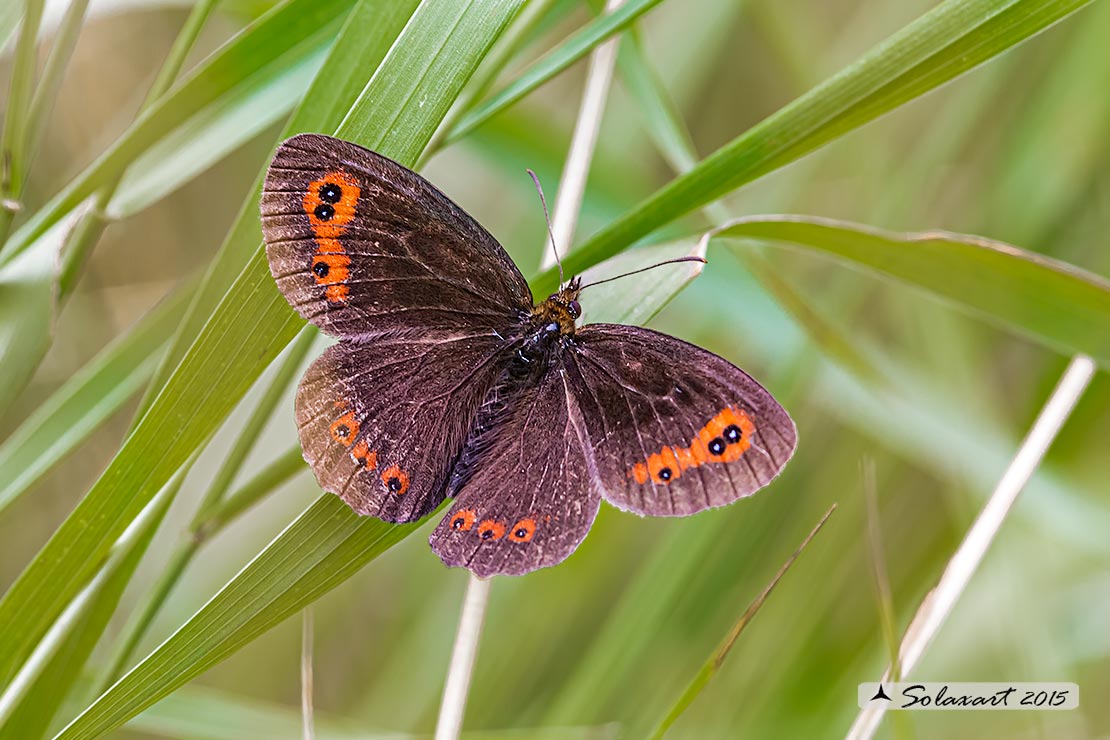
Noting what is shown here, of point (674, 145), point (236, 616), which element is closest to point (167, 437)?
point (236, 616)

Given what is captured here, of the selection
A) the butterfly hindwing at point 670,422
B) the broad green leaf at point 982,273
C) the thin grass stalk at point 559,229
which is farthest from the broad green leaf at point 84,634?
the broad green leaf at point 982,273

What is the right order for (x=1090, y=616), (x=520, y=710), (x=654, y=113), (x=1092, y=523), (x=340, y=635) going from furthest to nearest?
(x=340, y=635) → (x=520, y=710) → (x=1090, y=616) → (x=1092, y=523) → (x=654, y=113)

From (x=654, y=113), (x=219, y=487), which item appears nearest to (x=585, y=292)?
(x=654, y=113)

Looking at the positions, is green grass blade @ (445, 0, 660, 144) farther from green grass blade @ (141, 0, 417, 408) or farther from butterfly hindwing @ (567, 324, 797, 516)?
butterfly hindwing @ (567, 324, 797, 516)

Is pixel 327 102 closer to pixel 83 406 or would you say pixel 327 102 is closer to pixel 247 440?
pixel 247 440

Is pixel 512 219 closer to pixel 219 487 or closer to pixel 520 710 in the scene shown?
pixel 520 710

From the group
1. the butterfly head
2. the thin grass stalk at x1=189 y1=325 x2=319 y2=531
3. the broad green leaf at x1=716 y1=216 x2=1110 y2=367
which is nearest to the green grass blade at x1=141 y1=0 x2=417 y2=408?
the thin grass stalk at x1=189 y1=325 x2=319 y2=531
